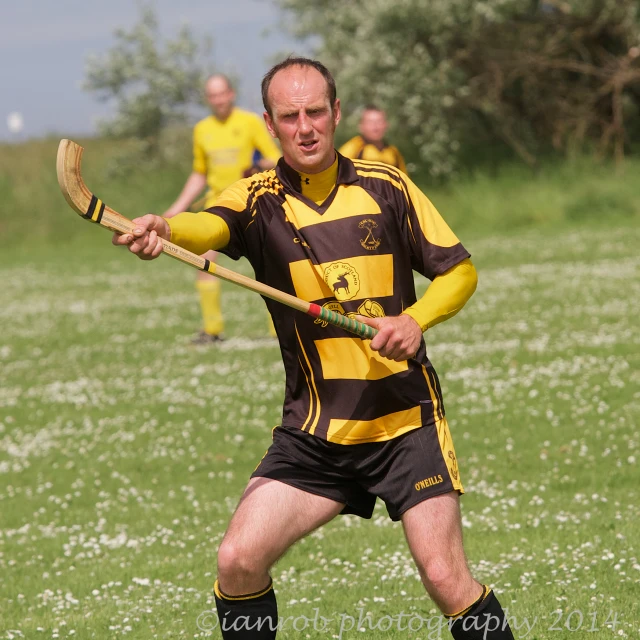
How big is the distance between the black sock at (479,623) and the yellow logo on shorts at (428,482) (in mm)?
470

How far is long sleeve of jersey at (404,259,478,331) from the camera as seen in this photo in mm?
4496

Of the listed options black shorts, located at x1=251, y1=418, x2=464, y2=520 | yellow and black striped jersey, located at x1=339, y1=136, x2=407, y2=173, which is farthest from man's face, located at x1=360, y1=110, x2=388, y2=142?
black shorts, located at x1=251, y1=418, x2=464, y2=520

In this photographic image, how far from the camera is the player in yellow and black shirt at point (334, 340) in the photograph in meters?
4.42

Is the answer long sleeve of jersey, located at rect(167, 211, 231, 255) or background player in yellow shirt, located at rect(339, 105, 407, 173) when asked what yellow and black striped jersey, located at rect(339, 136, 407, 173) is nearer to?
background player in yellow shirt, located at rect(339, 105, 407, 173)

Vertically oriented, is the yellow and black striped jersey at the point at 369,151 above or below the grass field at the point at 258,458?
above

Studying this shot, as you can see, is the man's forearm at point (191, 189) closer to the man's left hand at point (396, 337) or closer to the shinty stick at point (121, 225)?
the shinty stick at point (121, 225)

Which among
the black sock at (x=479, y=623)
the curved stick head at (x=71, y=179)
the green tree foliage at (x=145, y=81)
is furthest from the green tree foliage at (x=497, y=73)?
the black sock at (x=479, y=623)

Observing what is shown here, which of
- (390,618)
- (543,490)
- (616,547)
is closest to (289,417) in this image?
(390,618)

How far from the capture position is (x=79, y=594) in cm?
676

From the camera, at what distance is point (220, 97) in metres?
14.0

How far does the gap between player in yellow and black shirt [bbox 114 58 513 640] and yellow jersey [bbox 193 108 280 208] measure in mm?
9356

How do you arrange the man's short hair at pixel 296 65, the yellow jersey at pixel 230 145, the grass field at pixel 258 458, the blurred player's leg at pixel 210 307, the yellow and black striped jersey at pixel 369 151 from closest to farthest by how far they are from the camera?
the man's short hair at pixel 296 65 → the grass field at pixel 258 458 → the yellow jersey at pixel 230 145 → the blurred player's leg at pixel 210 307 → the yellow and black striped jersey at pixel 369 151

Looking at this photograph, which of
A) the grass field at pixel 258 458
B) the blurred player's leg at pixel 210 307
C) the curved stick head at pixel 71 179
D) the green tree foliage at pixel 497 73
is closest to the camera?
the curved stick head at pixel 71 179

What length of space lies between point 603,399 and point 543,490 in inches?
97.7
